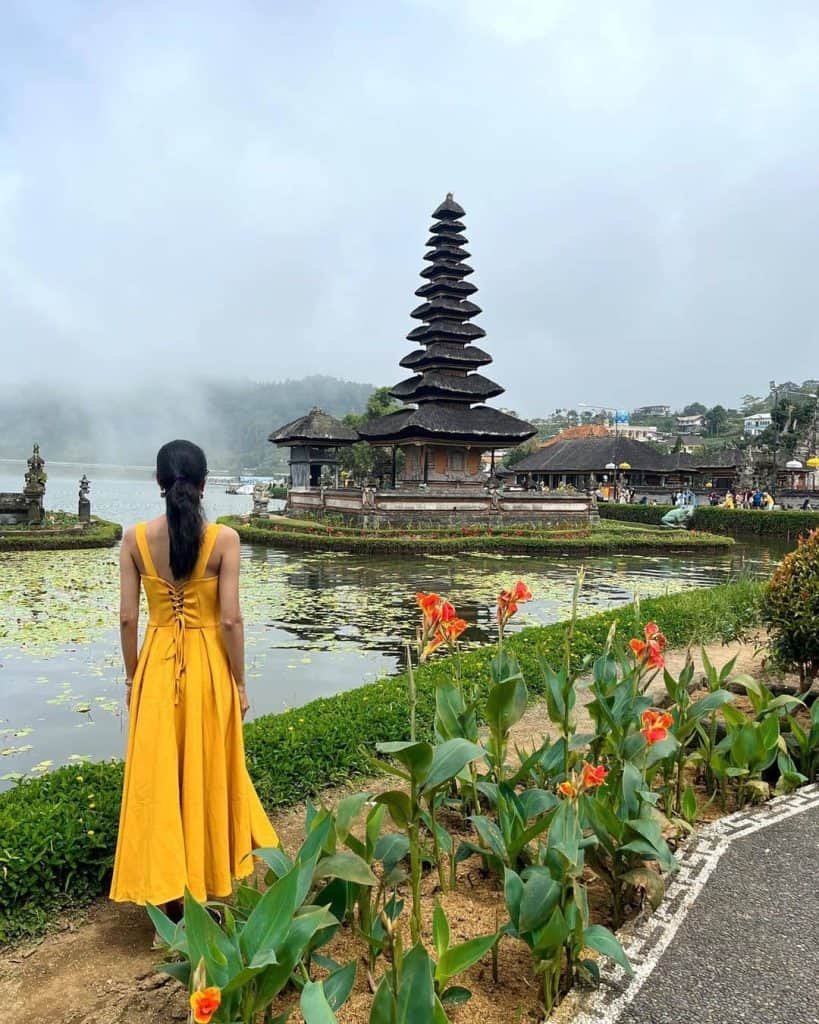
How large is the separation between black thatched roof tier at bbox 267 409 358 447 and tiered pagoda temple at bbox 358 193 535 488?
2.30 meters

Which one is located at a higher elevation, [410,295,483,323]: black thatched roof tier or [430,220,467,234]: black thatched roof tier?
[430,220,467,234]: black thatched roof tier

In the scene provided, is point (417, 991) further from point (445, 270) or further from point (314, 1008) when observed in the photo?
point (445, 270)

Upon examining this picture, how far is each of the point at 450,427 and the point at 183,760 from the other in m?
23.9

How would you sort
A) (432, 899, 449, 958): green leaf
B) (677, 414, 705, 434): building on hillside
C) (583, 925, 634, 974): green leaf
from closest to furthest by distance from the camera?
(432, 899, 449, 958): green leaf < (583, 925, 634, 974): green leaf < (677, 414, 705, 434): building on hillside

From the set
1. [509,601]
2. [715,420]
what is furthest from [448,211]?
[715,420]

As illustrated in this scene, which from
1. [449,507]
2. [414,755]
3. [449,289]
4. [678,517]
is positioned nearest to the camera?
[414,755]

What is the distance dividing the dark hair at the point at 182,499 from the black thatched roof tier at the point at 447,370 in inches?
893

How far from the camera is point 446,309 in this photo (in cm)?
2906

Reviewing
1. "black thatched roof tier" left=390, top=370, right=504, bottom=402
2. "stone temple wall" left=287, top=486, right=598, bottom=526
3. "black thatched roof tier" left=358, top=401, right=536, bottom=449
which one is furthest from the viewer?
"black thatched roof tier" left=390, top=370, right=504, bottom=402

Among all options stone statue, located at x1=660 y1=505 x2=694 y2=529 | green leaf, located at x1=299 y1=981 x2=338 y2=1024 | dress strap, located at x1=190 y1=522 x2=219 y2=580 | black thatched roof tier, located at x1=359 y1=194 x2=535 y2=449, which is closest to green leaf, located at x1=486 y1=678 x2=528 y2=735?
dress strap, located at x1=190 y1=522 x2=219 y2=580

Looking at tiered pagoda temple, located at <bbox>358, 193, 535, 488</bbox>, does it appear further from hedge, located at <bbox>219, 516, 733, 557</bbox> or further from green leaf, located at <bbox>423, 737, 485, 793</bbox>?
green leaf, located at <bbox>423, 737, 485, 793</bbox>

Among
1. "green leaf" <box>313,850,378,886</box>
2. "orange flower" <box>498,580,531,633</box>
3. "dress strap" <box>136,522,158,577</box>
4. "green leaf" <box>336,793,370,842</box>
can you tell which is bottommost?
"green leaf" <box>313,850,378,886</box>

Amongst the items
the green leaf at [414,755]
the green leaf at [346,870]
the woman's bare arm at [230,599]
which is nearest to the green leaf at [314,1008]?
the green leaf at [346,870]

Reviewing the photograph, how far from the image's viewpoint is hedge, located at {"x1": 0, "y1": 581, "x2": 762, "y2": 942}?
111 inches
